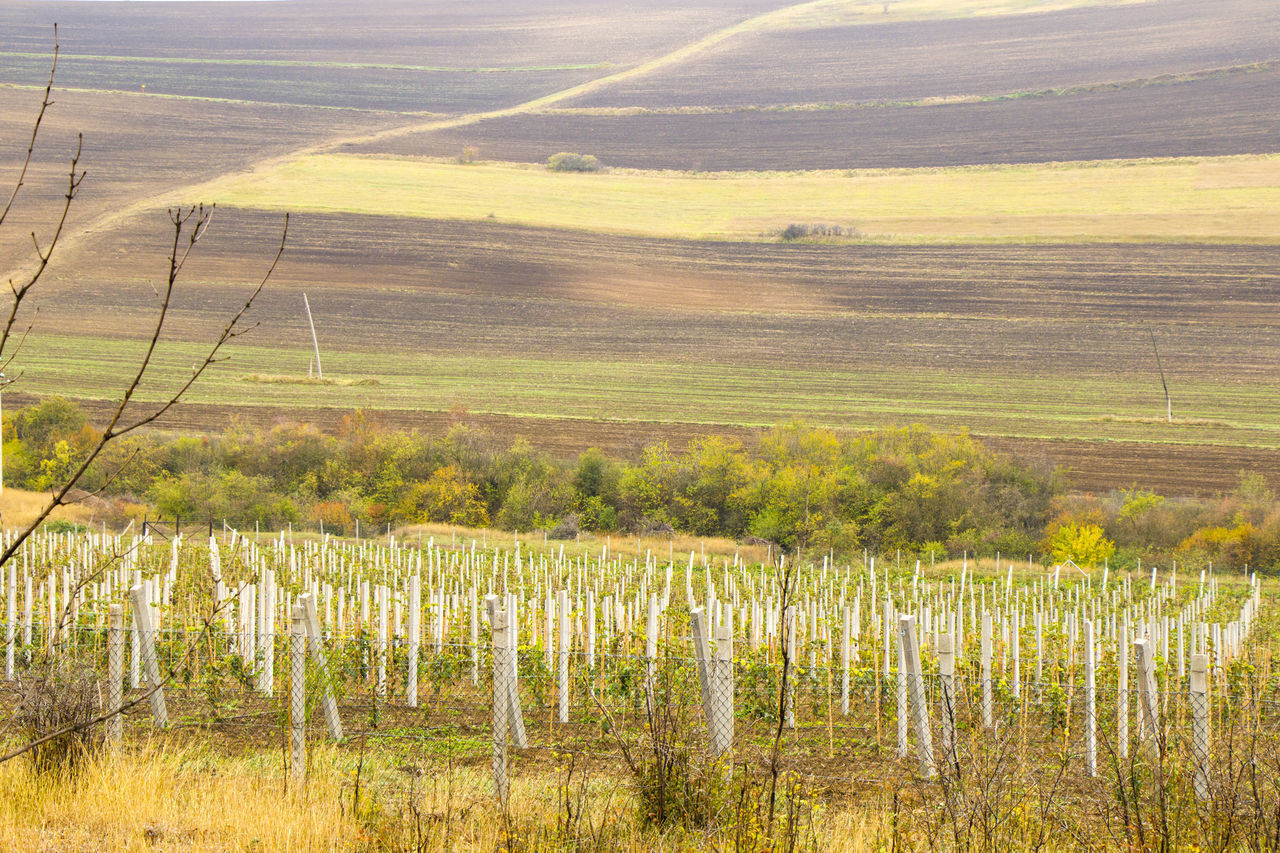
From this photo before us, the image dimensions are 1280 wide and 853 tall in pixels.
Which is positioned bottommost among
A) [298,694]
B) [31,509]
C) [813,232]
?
[31,509]

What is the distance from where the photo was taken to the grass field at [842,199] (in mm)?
67750

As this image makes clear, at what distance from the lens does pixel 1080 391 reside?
166ft

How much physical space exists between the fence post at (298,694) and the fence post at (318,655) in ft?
0.13

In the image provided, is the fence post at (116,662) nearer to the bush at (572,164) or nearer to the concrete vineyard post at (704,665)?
the concrete vineyard post at (704,665)

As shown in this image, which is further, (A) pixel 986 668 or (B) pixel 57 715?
(A) pixel 986 668

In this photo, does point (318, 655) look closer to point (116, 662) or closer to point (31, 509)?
point (116, 662)

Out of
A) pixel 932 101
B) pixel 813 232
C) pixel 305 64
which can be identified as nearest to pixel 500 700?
pixel 813 232

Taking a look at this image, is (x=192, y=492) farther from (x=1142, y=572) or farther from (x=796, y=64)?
(x=796, y=64)

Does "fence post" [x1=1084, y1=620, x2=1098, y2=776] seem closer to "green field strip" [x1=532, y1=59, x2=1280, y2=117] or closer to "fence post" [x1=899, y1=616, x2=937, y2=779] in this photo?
"fence post" [x1=899, y1=616, x2=937, y2=779]

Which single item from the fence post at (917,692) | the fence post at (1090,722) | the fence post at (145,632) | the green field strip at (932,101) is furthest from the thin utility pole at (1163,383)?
the fence post at (145,632)

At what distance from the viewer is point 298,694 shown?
23.1 feet

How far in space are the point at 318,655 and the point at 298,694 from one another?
573 mm

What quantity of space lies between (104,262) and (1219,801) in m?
65.7

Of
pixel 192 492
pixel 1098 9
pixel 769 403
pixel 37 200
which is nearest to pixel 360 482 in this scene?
pixel 192 492
